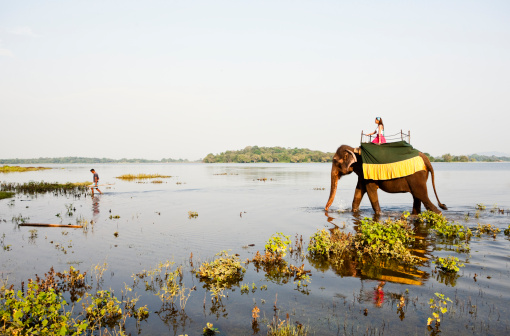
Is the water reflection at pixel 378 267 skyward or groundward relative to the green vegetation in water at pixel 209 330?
skyward

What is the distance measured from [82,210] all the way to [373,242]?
17.5 m

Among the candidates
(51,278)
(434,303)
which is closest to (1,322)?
(51,278)

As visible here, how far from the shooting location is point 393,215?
57.2ft

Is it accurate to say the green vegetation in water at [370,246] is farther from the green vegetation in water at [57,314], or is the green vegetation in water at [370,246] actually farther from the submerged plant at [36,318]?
the submerged plant at [36,318]

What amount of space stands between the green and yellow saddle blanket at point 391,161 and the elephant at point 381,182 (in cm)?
41

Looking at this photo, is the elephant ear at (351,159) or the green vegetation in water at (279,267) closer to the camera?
the green vegetation in water at (279,267)

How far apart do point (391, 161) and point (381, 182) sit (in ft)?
3.98

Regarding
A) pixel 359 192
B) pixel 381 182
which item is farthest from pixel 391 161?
pixel 359 192

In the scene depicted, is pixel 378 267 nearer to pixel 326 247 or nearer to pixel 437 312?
pixel 326 247

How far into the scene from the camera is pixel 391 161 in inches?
612

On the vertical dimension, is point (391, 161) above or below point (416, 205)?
above

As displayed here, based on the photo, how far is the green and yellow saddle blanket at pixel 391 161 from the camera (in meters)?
15.4

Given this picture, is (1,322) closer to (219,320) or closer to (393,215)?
(219,320)

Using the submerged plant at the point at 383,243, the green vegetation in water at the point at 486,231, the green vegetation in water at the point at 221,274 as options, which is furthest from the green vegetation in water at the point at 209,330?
the green vegetation in water at the point at 486,231
